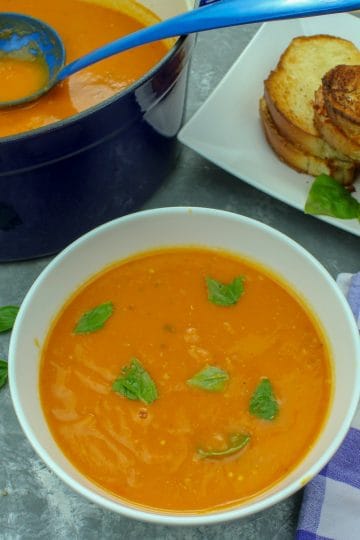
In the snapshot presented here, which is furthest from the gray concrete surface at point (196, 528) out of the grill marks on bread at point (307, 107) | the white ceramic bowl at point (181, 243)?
the white ceramic bowl at point (181, 243)

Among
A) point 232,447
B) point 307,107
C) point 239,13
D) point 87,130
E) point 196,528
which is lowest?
point 196,528

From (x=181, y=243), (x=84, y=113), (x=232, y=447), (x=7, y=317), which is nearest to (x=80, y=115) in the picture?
(x=84, y=113)

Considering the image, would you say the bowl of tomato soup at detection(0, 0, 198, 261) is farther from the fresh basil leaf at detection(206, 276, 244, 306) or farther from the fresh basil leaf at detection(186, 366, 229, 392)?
the fresh basil leaf at detection(186, 366, 229, 392)

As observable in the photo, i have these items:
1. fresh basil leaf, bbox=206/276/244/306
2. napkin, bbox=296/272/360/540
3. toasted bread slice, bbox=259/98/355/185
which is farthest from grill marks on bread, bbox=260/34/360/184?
napkin, bbox=296/272/360/540

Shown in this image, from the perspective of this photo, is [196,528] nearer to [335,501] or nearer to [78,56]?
[335,501]

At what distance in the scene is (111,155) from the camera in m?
1.50

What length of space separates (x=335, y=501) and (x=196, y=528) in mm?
267

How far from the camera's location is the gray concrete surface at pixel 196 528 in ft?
4.42

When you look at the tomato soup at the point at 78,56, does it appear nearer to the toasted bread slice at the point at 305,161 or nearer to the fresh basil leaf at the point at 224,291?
the toasted bread slice at the point at 305,161

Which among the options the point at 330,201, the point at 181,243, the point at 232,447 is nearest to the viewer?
the point at 232,447

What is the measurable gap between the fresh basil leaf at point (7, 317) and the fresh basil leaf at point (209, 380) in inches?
21.6

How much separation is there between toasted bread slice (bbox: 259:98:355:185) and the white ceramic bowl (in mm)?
503

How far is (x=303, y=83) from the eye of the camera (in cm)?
193

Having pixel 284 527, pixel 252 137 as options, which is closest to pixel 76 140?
pixel 252 137
